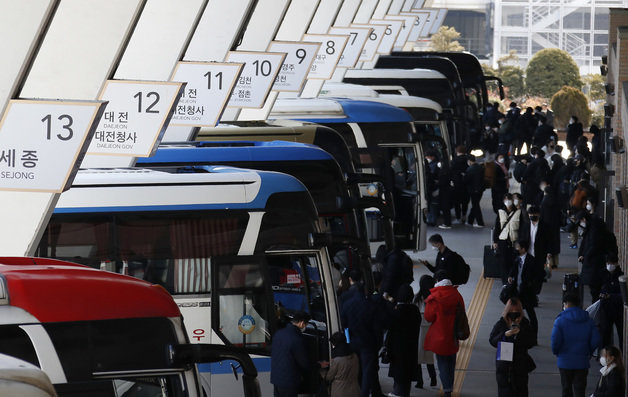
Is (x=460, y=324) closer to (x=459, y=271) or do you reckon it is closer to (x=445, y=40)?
(x=459, y=271)

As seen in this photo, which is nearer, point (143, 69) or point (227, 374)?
point (227, 374)

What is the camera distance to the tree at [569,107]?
135 ft

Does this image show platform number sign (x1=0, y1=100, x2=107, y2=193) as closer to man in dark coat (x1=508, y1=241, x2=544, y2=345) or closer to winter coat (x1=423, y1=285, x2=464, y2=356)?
winter coat (x1=423, y1=285, x2=464, y2=356)

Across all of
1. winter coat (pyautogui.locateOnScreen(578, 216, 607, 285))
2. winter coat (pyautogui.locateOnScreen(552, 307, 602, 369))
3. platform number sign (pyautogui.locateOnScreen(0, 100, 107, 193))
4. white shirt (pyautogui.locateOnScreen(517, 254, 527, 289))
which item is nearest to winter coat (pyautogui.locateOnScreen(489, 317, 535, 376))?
winter coat (pyautogui.locateOnScreen(552, 307, 602, 369))

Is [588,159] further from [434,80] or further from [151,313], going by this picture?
[151,313]

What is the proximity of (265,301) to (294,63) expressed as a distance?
9.66 m

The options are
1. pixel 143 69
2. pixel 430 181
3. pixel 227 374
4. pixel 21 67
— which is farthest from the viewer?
pixel 430 181

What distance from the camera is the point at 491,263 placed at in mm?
19375

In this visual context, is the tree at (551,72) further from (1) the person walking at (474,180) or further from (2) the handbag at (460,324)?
(2) the handbag at (460,324)

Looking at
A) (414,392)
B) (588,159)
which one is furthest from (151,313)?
(588,159)

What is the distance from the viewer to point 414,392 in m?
13.5

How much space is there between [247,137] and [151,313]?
34.5 ft

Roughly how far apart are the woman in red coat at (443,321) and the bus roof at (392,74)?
19.3 meters

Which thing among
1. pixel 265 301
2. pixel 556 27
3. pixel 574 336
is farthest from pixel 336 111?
pixel 556 27
